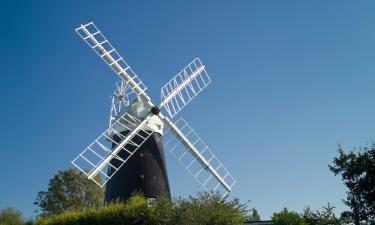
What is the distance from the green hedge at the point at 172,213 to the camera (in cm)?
1680

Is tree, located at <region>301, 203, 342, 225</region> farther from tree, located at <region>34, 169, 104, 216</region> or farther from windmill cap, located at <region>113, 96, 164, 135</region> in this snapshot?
tree, located at <region>34, 169, 104, 216</region>

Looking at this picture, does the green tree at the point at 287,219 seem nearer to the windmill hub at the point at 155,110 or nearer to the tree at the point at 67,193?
the windmill hub at the point at 155,110

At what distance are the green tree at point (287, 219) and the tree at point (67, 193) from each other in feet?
76.0

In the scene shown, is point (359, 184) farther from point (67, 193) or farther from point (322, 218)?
point (67, 193)

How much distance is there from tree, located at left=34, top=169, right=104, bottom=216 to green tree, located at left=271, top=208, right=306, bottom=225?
23169 millimetres

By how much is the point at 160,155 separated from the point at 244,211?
6.09 m

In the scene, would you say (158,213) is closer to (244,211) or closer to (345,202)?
(244,211)

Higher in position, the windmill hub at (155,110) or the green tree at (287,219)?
the windmill hub at (155,110)

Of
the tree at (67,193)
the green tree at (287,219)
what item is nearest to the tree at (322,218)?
the green tree at (287,219)

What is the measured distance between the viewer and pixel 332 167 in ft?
83.7

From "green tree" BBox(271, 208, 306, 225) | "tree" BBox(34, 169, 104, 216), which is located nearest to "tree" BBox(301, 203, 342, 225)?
"green tree" BBox(271, 208, 306, 225)

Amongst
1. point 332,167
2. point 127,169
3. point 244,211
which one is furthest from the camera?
point 332,167

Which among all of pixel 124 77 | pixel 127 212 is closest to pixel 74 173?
pixel 124 77

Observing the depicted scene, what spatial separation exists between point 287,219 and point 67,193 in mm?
26261
